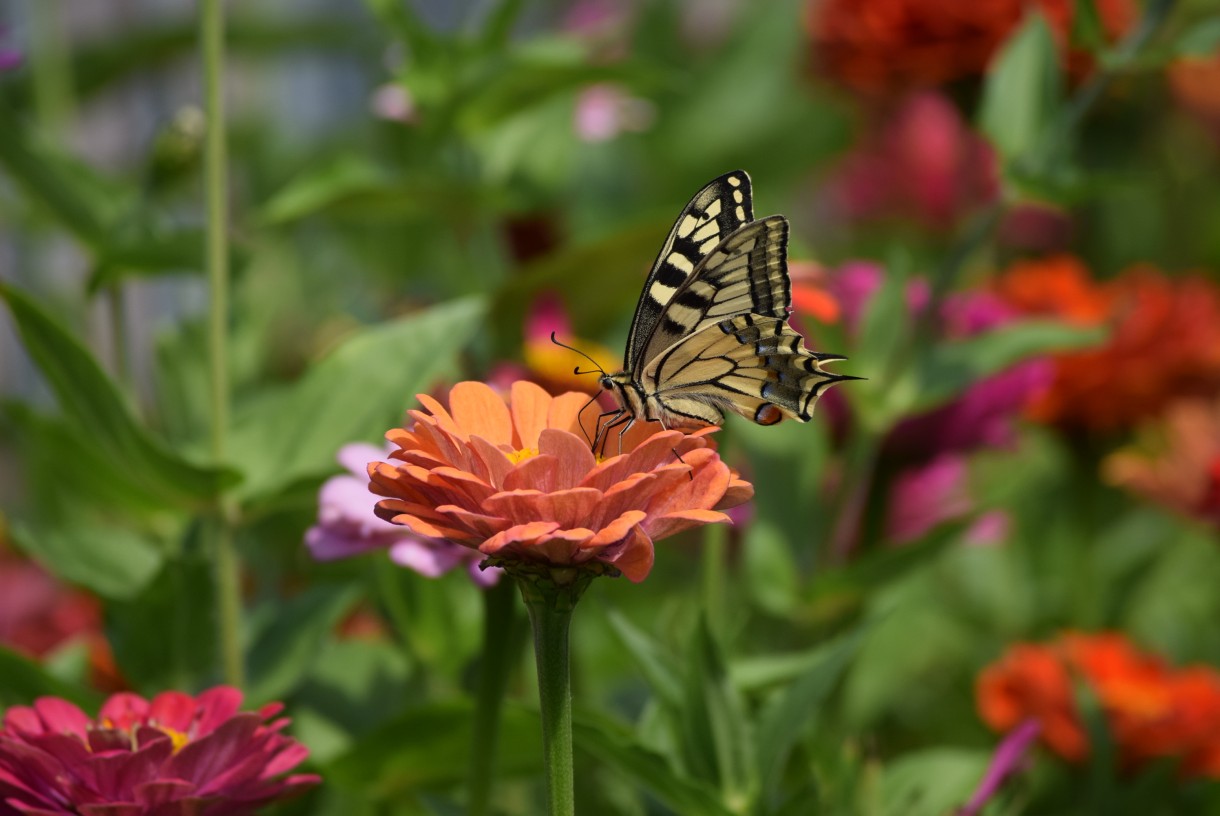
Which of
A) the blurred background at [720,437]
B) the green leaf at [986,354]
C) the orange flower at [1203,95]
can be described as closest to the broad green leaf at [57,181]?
the blurred background at [720,437]

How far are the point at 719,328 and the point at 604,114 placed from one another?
477 millimetres

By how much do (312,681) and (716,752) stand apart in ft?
0.73

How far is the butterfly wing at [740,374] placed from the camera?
49cm

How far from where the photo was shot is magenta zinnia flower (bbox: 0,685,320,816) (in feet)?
1.24

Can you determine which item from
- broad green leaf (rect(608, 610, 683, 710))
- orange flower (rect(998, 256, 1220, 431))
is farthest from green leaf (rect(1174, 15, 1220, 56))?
broad green leaf (rect(608, 610, 683, 710))

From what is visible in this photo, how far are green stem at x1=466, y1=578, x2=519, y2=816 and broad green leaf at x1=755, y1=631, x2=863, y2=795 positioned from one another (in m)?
0.10

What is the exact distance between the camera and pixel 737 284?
0.48m

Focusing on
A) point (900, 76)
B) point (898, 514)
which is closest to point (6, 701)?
point (898, 514)

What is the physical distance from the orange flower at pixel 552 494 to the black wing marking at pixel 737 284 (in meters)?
0.09

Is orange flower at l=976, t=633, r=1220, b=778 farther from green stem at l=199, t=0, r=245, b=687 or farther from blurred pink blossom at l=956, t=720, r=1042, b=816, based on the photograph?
green stem at l=199, t=0, r=245, b=687

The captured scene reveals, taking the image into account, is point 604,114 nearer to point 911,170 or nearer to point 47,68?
point 47,68

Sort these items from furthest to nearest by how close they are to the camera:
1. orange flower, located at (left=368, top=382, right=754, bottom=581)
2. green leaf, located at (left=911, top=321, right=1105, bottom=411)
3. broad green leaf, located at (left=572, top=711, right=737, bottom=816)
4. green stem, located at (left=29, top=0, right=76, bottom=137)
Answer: green stem, located at (left=29, top=0, right=76, bottom=137) → green leaf, located at (left=911, top=321, right=1105, bottom=411) → broad green leaf, located at (left=572, top=711, right=737, bottom=816) → orange flower, located at (left=368, top=382, right=754, bottom=581)

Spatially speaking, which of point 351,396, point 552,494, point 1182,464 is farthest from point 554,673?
point 1182,464

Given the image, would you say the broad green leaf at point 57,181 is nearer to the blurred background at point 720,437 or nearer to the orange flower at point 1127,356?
the blurred background at point 720,437
